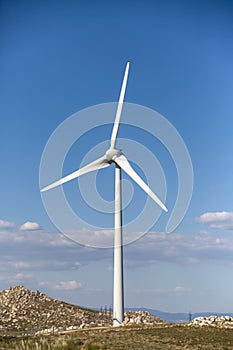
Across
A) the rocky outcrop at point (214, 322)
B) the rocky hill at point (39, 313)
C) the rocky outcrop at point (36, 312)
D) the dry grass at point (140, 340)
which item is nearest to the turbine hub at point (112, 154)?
the dry grass at point (140, 340)

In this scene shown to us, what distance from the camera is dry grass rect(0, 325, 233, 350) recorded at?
1790 inches

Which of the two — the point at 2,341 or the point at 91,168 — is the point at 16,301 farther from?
the point at 2,341

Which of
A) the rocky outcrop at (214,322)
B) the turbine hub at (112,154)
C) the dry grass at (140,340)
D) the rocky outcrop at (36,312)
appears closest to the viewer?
the dry grass at (140,340)

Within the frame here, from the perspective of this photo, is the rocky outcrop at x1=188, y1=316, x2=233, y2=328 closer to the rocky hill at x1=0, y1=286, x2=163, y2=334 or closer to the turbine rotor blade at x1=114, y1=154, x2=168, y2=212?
the turbine rotor blade at x1=114, y1=154, x2=168, y2=212

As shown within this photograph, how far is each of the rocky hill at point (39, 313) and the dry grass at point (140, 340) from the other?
3140 cm

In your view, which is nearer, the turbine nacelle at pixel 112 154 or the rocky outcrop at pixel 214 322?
the rocky outcrop at pixel 214 322

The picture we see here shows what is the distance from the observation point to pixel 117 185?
7381 centimetres

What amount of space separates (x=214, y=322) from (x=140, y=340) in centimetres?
2061

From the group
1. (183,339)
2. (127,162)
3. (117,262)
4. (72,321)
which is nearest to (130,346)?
(183,339)

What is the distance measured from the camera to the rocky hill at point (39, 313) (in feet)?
315

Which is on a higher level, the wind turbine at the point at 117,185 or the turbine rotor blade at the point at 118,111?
the turbine rotor blade at the point at 118,111

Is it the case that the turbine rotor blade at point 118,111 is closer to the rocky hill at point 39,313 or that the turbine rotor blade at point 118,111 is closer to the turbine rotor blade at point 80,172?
the turbine rotor blade at point 80,172

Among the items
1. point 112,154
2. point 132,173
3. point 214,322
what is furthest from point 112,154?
point 214,322

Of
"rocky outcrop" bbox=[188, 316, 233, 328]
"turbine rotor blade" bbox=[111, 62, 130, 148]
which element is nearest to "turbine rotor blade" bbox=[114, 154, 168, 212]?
"turbine rotor blade" bbox=[111, 62, 130, 148]
